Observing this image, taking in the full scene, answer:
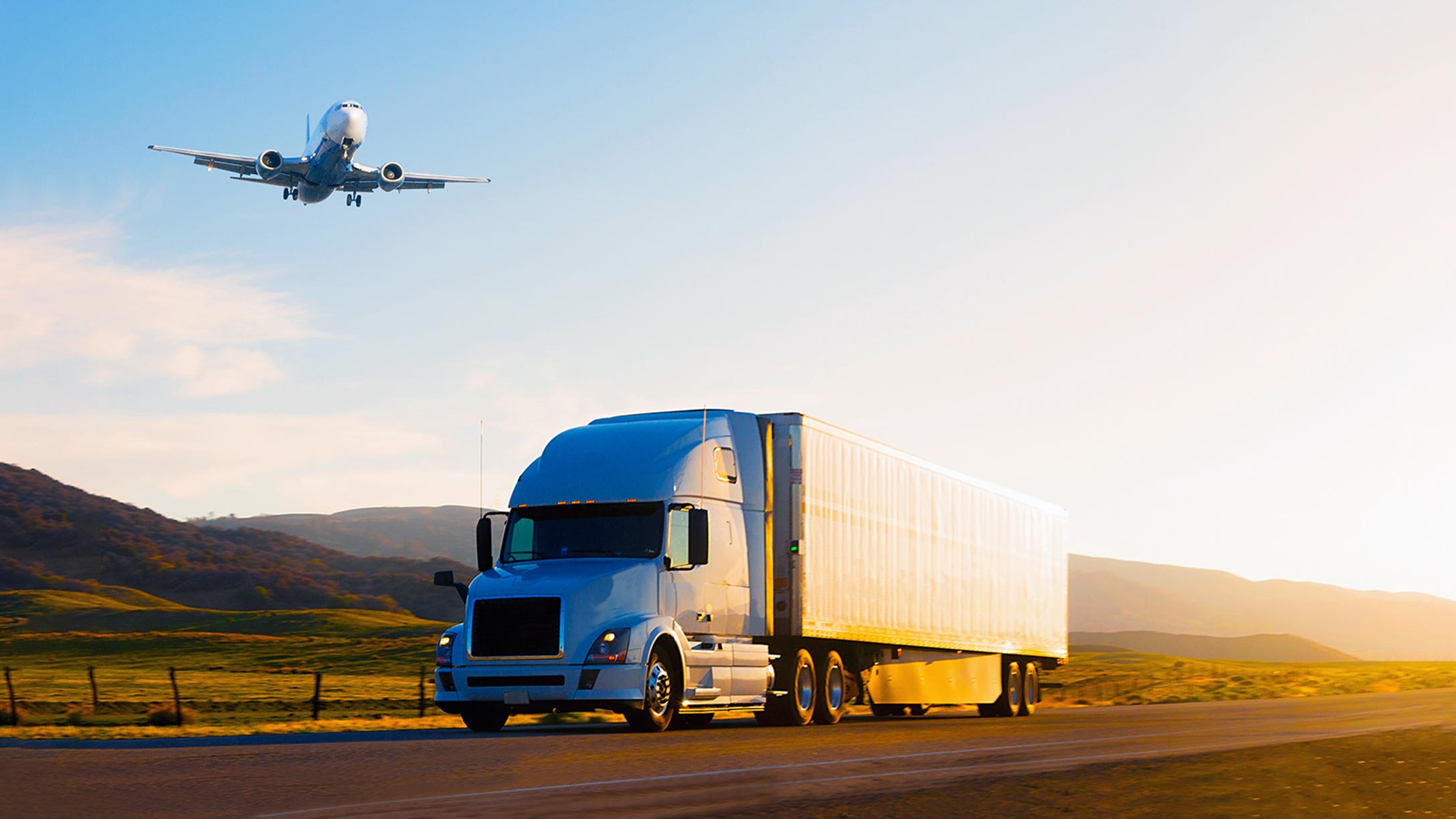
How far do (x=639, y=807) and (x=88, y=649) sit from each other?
124 m

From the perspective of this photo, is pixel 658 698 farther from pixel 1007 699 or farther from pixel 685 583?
pixel 1007 699

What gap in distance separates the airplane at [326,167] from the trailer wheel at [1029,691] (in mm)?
38871

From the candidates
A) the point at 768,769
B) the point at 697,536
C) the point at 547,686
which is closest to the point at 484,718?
the point at 547,686

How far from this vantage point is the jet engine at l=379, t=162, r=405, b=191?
63656mm

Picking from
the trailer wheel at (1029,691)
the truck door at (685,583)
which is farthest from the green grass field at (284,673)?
the trailer wheel at (1029,691)

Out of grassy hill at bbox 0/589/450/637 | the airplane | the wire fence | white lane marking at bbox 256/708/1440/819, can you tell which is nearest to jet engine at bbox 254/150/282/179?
the airplane

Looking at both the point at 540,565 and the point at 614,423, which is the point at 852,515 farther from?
the point at 540,565

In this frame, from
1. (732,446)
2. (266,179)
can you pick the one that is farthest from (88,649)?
(732,446)

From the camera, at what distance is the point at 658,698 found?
1975 centimetres

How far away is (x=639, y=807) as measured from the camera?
34.8 ft

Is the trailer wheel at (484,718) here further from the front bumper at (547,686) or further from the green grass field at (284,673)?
the green grass field at (284,673)

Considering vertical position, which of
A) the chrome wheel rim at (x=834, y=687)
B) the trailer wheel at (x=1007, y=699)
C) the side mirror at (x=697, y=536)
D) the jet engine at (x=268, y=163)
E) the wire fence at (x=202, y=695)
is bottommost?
the wire fence at (x=202, y=695)

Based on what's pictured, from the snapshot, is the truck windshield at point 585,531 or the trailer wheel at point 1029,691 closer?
the truck windshield at point 585,531

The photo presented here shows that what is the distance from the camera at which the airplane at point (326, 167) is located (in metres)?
61.5
